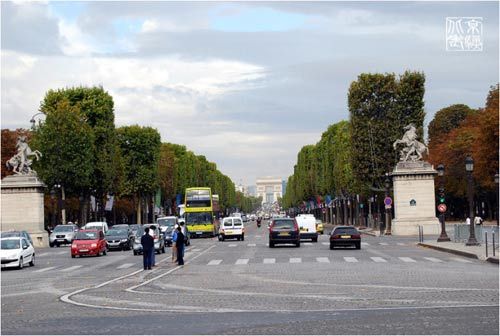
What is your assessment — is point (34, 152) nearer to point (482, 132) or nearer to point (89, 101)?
point (89, 101)

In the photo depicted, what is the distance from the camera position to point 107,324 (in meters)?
16.9

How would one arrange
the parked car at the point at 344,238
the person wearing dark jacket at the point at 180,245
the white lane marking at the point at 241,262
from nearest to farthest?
the person wearing dark jacket at the point at 180,245
the white lane marking at the point at 241,262
the parked car at the point at 344,238

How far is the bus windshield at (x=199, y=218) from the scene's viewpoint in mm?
85938

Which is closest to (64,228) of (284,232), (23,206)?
(23,206)

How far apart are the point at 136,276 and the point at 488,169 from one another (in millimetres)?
55257

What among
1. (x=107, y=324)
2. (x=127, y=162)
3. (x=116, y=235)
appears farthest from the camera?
(x=127, y=162)

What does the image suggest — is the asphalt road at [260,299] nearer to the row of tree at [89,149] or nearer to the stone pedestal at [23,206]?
the stone pedestal at [23,206]

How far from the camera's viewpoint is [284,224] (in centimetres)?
5641

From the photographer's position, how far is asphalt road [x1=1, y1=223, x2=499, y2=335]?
16.2m

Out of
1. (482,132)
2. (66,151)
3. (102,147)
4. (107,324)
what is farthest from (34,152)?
(107,324)


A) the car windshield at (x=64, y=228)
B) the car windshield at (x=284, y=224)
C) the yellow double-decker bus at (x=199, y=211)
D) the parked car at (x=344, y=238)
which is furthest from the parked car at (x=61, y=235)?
the parked car at (x=344, y=238)

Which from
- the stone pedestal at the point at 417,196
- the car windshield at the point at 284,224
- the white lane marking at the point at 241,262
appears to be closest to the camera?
the white lane marking at the point at 241,262

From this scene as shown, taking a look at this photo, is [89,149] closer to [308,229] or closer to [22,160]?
[22,160]

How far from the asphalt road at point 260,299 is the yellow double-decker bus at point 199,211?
45266 millimetres
